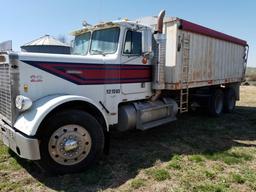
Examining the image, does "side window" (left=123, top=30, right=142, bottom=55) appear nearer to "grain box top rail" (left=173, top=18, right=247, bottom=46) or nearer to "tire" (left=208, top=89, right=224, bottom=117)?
"grain box top rail" (left=173, top=18, right=247, bottom=46)

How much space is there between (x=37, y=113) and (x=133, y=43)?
274cm

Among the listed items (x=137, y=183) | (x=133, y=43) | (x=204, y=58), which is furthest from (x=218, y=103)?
(x=137, y=183)

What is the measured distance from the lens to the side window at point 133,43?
566 cm

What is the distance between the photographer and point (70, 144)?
434 centimetres

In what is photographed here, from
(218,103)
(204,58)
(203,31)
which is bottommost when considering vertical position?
(218,103)

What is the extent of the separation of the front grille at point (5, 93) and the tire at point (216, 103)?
287 inches

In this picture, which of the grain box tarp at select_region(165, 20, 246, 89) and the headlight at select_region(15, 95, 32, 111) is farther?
the grain box tarp at select_region(165, 20, 246, 89)

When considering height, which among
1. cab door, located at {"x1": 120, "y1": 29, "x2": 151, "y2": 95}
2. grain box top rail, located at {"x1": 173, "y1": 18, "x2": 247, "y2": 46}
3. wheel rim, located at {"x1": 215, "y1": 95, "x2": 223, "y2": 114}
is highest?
grain box top rail, located at {"x1": 173, "y1": 18, "x2": 247, "y2": 46}

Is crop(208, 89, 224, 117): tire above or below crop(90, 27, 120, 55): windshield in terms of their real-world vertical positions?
below

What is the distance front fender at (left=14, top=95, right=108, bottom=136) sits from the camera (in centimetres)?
399

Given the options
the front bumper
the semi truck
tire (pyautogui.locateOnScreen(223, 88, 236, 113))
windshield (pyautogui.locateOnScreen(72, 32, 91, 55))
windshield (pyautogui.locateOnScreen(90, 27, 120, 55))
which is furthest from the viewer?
tire (pyautogui.locateOnScreen(223, 88, 236, 113))

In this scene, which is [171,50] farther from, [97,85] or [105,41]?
[97,85]

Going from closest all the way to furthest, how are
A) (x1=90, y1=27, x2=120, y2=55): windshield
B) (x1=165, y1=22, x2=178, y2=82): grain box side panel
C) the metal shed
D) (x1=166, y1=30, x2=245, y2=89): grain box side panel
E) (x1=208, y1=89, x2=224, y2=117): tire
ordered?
(x1=90, y1=27, x2=120, y2=55): windshield < (x1=165, y1=22, x2=178, y2=82): grain box side panel < (x1=166, y1=30, x2=245, y2=89): grain box side panel < (x1=208, y1=89, x2=224, y2=117): tire < the metal shed

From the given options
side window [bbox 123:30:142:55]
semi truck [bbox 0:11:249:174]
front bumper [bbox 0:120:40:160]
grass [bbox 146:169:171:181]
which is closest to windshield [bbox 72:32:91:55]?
semi truck [bbox 0:11:249:174]
